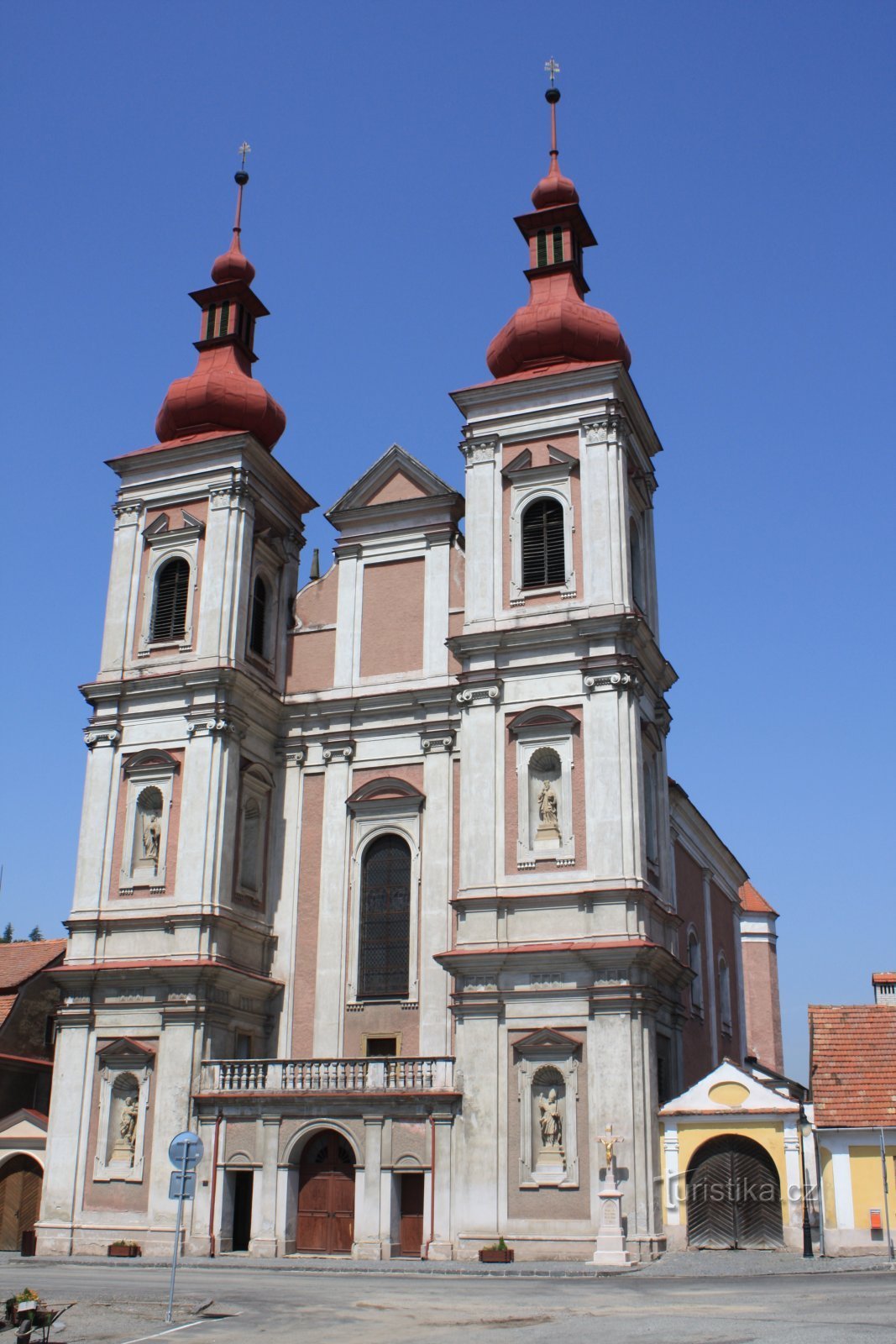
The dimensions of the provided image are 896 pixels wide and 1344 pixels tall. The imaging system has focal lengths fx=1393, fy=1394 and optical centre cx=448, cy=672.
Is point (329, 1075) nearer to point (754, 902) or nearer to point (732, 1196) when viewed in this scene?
point (732, 1196)

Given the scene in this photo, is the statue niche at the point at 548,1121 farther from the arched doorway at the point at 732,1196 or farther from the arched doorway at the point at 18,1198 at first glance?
the arched doorway at the point at 18,1198

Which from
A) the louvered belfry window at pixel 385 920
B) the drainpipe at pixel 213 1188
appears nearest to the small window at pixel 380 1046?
the louvered belfry window at pixel 385 920

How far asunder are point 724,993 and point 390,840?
1679 centimetres

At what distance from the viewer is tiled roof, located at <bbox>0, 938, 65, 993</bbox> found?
38469 millimetres

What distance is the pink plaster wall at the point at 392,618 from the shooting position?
113ft

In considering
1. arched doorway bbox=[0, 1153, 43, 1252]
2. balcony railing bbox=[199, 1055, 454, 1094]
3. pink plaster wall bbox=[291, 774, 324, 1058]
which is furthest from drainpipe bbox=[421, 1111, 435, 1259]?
arched doorway bbox=[0, 1153, 43, 1252]

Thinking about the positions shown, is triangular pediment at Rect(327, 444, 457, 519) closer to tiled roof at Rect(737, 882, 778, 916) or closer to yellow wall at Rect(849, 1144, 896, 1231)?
yellow wall at Rect(849, 1144, 896, 1231)

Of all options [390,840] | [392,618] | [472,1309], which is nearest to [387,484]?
[392,618]

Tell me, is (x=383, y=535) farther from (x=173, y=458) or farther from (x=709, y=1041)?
(x=709, y=1041)

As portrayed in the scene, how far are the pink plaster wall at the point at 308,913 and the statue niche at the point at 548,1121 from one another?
20.9 feet

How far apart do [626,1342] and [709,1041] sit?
27.5m

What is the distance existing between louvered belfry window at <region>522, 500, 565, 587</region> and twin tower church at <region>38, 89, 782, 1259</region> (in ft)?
0.28

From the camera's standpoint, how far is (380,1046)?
103 feet

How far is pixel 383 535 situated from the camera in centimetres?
3562
